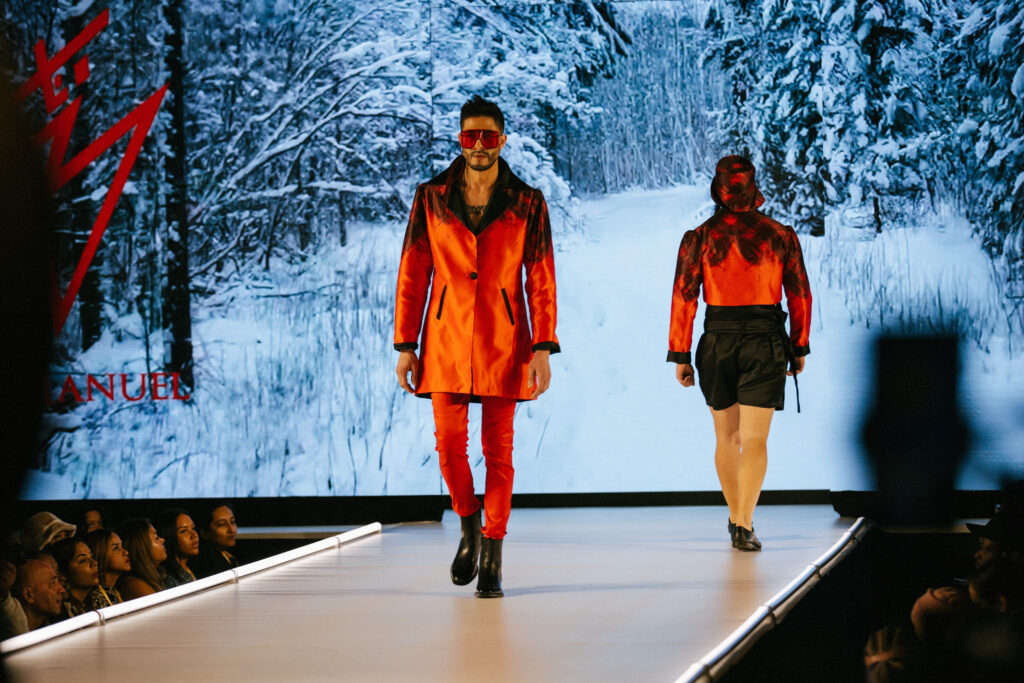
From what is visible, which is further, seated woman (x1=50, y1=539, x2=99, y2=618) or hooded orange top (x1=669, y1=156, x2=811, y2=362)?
hooded orange top (x1=669, y1=156, x2=811, y2=362)

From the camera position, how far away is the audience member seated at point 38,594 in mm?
3344

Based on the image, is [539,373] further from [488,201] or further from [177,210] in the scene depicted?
[177,210]

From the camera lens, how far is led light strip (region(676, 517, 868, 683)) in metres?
2.26

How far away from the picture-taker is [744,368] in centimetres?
444

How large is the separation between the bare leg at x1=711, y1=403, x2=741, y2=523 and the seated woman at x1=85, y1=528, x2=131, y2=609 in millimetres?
2155

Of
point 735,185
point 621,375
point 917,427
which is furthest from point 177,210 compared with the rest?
point 917,427

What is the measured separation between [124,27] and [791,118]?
12.7 ft

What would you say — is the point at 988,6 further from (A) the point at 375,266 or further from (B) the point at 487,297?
(B) the point at 487,297

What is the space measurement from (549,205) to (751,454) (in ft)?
9.09

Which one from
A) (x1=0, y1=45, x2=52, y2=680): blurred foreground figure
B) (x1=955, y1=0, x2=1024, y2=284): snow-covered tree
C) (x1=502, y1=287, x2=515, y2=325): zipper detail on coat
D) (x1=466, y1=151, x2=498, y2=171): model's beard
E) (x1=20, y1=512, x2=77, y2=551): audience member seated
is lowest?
(x1=20, y1=512, x2=77, y2=551): audience member seated

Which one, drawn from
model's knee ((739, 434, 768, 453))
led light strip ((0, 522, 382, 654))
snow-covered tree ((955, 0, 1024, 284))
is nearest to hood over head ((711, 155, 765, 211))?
model's knee ((739, 434, 768, 453))

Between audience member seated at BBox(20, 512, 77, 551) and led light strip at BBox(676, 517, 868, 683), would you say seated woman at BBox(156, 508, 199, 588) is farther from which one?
led light strip at BBox(676, 517, 868, 683)

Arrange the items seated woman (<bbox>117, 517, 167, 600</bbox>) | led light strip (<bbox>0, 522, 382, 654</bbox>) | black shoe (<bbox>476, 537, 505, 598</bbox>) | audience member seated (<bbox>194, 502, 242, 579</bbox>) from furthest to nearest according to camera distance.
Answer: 1. audience member seated (<bbox>194, 502, 242, 579</bbox>)
2. seated woman (<bbox>117, 517, 167, 600</bbox>)
3. black shoe (<bbox>476, 537, 505, 598</bbox>)
4. led light strip (<bbox>0, 522, 382, 654</bbox>)

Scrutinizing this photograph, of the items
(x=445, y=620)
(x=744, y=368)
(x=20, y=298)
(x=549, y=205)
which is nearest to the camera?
(x=20, y=298)
